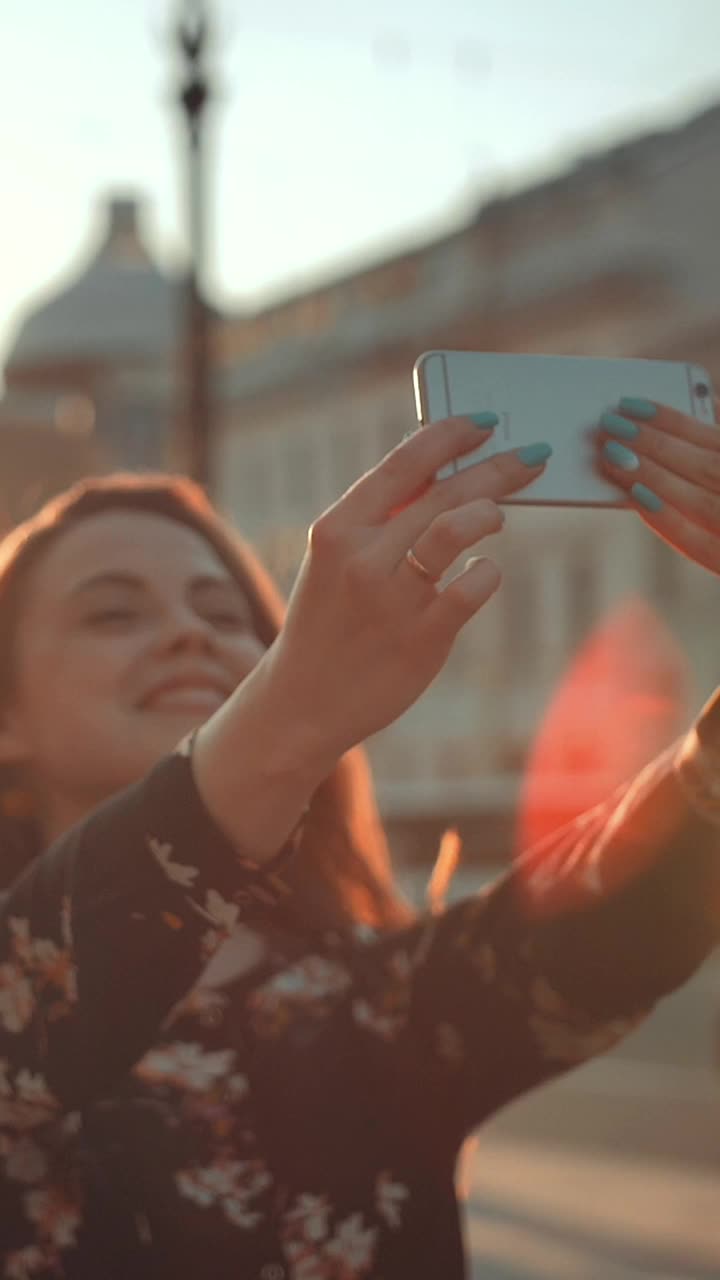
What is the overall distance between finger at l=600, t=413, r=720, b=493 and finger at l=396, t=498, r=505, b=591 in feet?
0.77

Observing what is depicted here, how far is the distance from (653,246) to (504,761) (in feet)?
35.6

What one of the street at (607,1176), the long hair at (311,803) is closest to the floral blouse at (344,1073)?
the long hair at (311,803)

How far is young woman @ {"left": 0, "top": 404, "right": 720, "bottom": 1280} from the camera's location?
5.92ft

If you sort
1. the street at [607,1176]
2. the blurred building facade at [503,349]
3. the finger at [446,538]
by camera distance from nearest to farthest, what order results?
the finger at [446,538]
the street at [607,1176]
the blurred building facade at [503,349]

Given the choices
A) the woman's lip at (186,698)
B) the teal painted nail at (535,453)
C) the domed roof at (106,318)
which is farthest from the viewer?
the domed roof at (106,318)

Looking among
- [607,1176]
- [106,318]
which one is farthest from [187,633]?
[106,318]

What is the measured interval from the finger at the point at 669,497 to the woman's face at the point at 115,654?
742mm

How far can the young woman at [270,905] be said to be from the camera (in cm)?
180

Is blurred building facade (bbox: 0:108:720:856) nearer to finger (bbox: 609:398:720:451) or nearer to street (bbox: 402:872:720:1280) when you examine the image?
street (bbox: 402:872:720:1280)

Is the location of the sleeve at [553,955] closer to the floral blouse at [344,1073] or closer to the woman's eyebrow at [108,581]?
the floral blouse at [344,1073]

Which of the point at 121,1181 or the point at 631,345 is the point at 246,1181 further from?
the point at 631,345

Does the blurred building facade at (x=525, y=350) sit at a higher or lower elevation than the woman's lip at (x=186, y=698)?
lower

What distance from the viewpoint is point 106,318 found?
65.0 m

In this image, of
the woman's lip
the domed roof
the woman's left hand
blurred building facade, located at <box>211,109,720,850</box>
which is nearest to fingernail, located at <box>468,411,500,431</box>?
the woman's left hand
